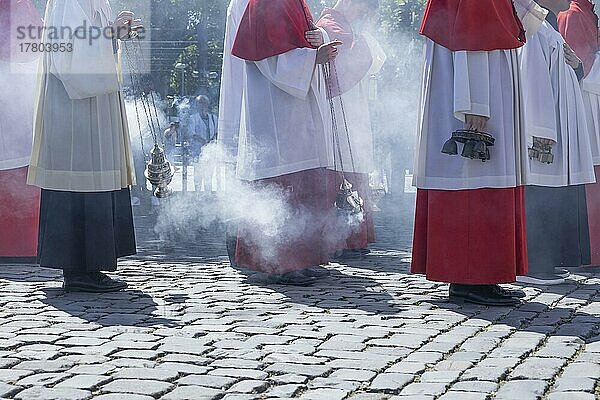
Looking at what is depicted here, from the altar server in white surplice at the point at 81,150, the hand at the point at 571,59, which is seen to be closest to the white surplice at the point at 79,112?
the altar server in white surplice at the point at 81,150

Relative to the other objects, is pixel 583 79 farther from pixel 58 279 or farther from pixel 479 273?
pixel 58 279

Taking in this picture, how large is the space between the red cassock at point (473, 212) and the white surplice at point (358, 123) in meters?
2.53

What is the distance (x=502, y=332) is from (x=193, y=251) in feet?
13.4

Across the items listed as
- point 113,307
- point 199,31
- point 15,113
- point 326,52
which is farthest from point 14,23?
point 199,31

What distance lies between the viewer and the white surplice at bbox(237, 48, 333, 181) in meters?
6.87

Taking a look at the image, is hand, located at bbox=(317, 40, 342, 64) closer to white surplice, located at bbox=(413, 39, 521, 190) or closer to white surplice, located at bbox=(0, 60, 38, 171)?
white surplice, located at bbox=(413, 39, 521, 190)

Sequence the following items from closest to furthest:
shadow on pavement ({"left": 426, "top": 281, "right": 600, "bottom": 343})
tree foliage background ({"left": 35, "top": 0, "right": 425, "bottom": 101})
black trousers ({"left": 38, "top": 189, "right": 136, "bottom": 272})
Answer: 1. shadow on pavement ({"left": 426, "top": 281, "right": 600, "bottom": 343})
2. black trousers ({"left": 38, "top": 189, "right": 136, "bottom": 272})
3. tree foliage background ({"left": 35, "top": 0, "right": 425, "bottom": 101})

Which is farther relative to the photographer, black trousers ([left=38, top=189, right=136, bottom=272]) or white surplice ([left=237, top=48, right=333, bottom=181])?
white surplice ([left=237, top=48, right=333, bottom=181])

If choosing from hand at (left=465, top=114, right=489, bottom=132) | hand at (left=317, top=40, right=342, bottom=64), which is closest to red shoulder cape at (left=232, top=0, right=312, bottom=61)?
hand at (left=317, top=40, right=342, bottom=64)

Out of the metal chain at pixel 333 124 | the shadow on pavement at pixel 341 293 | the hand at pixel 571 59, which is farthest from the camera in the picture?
the metal chain at pixel 333 124

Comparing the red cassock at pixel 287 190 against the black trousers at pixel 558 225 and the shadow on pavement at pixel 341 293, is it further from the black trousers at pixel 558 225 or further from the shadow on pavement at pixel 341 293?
the black trousers at pixel 558 225

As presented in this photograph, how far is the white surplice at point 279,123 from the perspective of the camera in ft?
22.5

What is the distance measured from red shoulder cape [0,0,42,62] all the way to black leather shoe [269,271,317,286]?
8.24 feet

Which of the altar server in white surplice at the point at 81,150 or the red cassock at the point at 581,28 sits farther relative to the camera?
the red cassock at the point at 581,28
